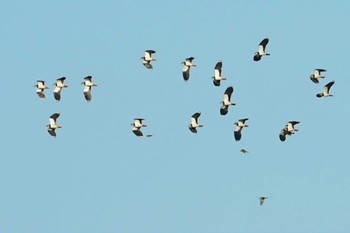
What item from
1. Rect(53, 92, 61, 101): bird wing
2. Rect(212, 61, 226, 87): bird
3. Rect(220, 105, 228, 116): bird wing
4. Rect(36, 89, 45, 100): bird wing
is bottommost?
Rect(220, 105, 228, 116): bird wing

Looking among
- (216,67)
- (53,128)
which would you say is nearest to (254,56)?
Answer: (216,67)

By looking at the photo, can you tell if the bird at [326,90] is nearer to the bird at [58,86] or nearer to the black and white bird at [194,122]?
the black and white bird at [194,122]

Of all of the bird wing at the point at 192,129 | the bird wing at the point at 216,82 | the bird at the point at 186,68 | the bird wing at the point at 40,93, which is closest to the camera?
the bird wing at the point at 216,82

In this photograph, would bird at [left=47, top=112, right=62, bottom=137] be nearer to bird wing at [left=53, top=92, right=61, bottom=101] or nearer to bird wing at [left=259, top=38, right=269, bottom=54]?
bird wing at [left=53, top=92, right=61, bottom=101]

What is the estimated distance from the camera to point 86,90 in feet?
620

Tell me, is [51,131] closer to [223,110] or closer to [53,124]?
[53,124]

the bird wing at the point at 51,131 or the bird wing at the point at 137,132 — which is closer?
the bird wing at the point at 51,131

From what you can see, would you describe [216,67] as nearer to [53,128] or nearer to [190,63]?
[190,63]

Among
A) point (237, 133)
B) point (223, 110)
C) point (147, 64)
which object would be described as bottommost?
point (237, 133)

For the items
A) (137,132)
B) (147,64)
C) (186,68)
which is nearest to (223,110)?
(186,68)

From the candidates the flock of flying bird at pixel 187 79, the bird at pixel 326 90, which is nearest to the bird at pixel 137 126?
the flock of flying bird at pixel 187 79

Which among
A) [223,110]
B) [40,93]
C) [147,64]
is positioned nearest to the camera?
[223,110]

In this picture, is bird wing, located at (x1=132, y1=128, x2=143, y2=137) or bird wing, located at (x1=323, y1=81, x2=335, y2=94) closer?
bird wing, located at (x1=132, y1=128, x2=143, y2=137)

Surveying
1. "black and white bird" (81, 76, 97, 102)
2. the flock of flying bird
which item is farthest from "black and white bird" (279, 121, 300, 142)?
"black and white bird" (81, 76, 97, 102)
